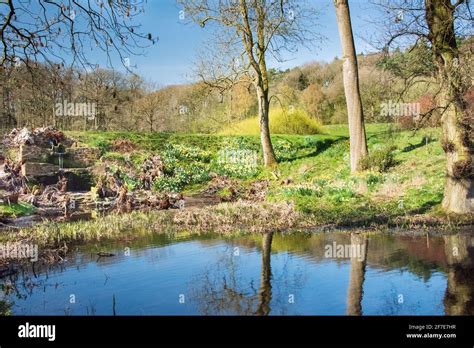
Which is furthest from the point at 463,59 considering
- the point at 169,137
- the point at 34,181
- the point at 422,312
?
the point at 169,137

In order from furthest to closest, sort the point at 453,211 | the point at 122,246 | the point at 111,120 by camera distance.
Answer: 1. the point at 111,120
2. the point at 453,211
3. the point at 122,246

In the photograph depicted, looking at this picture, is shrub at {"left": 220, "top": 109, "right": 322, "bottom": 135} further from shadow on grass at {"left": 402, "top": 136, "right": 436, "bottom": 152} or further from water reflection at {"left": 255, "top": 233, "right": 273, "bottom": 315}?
water reflection at {"left": 255, "top": 233, "right": 273, "bottom": 315}

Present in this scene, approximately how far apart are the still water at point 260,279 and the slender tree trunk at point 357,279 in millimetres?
13

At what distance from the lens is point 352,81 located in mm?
16656

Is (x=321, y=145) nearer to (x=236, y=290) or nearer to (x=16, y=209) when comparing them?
(x=16, y=209)

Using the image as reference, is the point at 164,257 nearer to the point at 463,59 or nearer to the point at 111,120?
the point at 463,59

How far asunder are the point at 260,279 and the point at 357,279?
135 cm

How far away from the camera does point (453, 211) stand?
10.9 m

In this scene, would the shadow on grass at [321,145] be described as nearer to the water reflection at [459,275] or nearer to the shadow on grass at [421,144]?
the shadow on grass at [421,144]

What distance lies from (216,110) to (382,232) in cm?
1728

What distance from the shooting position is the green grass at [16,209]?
12.8 meters
